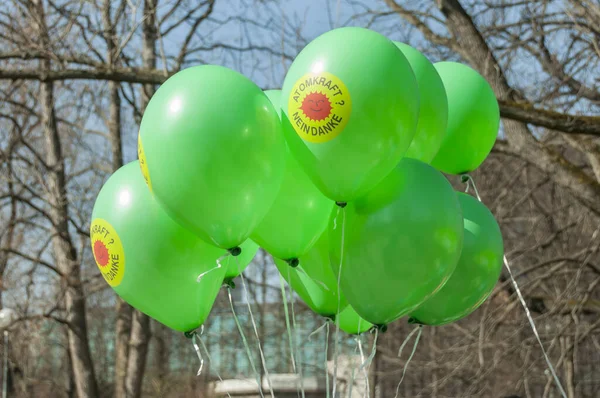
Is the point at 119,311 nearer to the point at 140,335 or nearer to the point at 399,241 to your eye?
the point at 140,335

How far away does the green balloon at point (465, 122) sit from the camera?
3.41 m

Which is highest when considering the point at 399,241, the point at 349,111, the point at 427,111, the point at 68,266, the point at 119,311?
the point at 68,266

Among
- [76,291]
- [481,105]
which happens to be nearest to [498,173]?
[76,291]

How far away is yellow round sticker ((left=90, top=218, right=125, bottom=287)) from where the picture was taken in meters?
2.81

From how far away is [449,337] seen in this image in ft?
36.8

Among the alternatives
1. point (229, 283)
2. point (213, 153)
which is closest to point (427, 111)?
point (213, 153)

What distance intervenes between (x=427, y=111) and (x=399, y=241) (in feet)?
2.00

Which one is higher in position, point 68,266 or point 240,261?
point 68,266

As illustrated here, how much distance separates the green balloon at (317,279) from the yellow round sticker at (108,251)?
0.65 meters

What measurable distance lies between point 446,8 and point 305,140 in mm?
3866

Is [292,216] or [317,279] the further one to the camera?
[317,279]

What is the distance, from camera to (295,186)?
9.27 ft

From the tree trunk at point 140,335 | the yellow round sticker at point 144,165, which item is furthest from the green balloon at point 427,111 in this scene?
the tree trunk at point 140,335

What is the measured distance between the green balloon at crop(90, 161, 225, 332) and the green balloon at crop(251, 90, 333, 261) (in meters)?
0.21
